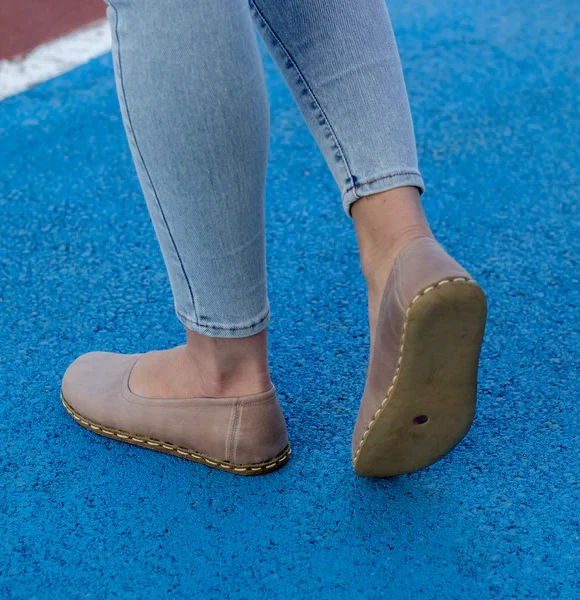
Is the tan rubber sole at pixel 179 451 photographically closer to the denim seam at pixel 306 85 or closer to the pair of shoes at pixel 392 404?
the pair of shoes at pixel 392 404

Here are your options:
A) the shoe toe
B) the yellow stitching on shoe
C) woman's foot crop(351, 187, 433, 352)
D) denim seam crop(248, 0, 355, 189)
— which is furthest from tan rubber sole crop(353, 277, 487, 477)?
the shoe toe

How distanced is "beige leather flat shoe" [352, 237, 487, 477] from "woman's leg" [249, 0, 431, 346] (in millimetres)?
54

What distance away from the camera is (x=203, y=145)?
2.40 ft

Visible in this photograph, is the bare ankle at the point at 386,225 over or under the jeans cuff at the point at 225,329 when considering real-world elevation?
over

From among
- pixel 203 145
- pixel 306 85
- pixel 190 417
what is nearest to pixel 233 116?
pixel 203 145

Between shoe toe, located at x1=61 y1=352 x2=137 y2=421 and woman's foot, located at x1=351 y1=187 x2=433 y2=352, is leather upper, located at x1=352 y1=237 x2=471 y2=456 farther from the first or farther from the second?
shoe toe, located at x1=61 y1=352 x2=137 y2=421

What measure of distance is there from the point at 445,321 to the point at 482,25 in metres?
2.08

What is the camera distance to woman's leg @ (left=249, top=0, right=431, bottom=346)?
0.84 m

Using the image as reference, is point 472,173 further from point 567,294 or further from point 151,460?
point 151,460

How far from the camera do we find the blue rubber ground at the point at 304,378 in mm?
844

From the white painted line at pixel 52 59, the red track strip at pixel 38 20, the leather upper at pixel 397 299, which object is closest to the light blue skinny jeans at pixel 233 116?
the leather upper at pixel 397 299

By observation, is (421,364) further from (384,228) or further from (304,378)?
(304,378)

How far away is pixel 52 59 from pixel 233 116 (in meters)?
1.83

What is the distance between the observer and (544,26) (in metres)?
2.50
